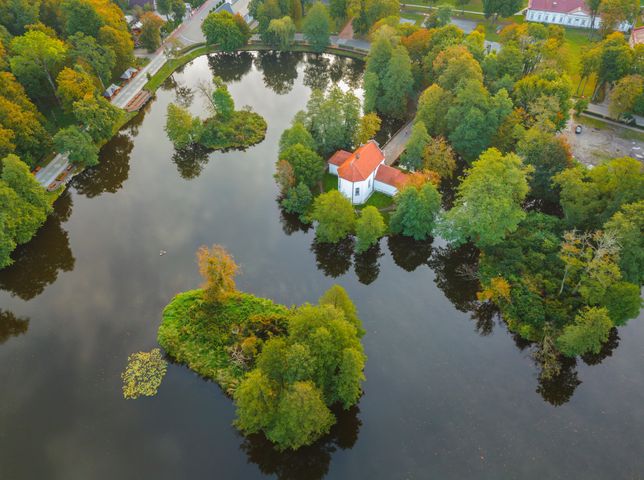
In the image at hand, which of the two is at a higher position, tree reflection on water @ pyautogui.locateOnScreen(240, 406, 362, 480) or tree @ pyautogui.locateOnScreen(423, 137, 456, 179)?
tree @ pyautogui.locateOnScreen(423, 137, 456, 179)

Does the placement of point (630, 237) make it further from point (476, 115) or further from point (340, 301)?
point (340, 301)

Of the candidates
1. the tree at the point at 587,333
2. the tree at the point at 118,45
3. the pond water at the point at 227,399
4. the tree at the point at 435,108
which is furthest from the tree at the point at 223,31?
the tree at the point at 587,333

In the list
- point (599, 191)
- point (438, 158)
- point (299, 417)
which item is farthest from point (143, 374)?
point (599, 191)

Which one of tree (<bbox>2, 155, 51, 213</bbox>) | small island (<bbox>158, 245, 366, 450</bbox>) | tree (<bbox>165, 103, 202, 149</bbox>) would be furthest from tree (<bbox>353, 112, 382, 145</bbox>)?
tree (<bbox>2, 155, 51, 213</bbox>)

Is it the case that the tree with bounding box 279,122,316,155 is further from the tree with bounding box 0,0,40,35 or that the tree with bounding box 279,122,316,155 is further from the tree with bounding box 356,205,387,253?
the tree with bounding box 0,0,40,35

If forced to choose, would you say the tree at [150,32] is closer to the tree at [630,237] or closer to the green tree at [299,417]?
the green tree at [299,417]

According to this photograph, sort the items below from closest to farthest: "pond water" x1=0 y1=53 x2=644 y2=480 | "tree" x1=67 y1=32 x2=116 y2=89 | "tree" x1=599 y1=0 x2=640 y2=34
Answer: "pond water" x1=0 y1=53 x2=644 y2=480 → "tree" x1=67 y1=32 x2=116 y2=89 → "tree" x1=599 y1=0 x2=640 y2=34
